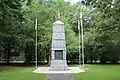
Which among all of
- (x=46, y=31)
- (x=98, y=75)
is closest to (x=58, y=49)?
(x=98, y=75)

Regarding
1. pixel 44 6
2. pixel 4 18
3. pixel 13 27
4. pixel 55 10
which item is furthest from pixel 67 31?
pixel 4 18

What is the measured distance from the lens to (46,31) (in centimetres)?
3500

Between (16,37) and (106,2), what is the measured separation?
21993 mm

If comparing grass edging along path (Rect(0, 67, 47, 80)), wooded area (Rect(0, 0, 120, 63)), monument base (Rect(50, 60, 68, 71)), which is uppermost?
wooded area (Rect(0, 0, 120, 63))

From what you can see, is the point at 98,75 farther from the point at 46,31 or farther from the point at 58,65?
the point at 46,31

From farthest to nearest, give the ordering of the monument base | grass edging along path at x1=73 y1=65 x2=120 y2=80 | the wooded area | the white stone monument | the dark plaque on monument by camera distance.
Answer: the wooded area, the dark plaque on monument, the white stone monument, the monument base, grass edging along path at x1=73 y1=65 x2=120 y2=80

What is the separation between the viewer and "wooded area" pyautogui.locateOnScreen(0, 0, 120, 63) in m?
26.3

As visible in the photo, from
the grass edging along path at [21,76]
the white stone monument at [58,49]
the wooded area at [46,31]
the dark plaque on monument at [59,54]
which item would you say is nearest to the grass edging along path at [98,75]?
the grass edging along path at [21,76]

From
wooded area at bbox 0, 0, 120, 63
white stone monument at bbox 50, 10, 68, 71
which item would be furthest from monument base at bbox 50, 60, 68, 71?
wooded area at bbox 0, 0, 120, 63

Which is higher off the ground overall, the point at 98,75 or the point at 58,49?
the point at 58,49

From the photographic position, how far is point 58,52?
25.9m

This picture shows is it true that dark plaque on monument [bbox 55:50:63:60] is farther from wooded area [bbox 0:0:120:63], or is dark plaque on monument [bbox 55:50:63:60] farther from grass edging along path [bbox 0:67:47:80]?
grass edging along path [bbox 0:67:47:80]

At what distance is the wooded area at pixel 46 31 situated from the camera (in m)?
26.3

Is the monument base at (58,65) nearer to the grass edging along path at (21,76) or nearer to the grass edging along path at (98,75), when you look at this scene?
the grass edging along path at (98,75)
